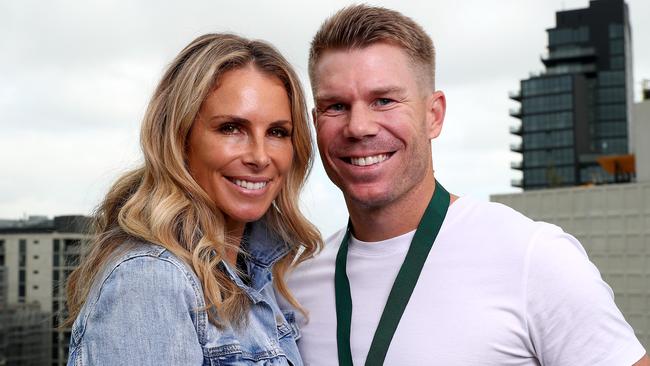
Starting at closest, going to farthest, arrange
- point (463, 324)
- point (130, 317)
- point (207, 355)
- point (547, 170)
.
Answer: point (130, 317) → point (207, 355) → point (463, 324) → point (547, 170)

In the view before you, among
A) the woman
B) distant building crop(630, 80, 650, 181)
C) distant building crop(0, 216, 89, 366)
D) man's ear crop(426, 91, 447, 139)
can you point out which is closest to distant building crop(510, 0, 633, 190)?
distant building crop(0, 216, 89, 366)

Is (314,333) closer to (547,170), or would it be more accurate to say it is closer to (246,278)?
(246,278)

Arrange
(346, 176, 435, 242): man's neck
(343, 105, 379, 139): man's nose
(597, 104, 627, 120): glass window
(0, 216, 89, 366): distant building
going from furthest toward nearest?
(597, 104, 627, 120): glass window → (0, 216, 89, 366): distant building → (346, 176, 435, 242): man's neck → (343, 105, 379, 139): man's nose

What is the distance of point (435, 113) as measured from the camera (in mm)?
3465

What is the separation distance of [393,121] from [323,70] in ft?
1.14

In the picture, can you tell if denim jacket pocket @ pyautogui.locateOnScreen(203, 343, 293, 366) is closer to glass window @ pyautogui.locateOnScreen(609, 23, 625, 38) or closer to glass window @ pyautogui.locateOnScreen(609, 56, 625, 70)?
glass window @ pyautogui.locateOnScreen(609, 56, 625, 70)

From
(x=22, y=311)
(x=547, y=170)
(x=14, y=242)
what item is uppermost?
(x=547, y=170)

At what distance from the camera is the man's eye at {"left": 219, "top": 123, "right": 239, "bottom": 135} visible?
2.88 meters

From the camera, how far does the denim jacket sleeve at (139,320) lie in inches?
97.0

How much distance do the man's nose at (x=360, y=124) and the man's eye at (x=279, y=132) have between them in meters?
0.26

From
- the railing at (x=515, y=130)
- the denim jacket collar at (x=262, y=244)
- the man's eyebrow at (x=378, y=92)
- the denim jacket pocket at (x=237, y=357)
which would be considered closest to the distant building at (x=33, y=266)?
the railing at (x=515, y=130)

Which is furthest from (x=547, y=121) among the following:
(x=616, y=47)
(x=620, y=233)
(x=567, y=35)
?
(x=620, y=233)

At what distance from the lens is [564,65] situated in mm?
96562

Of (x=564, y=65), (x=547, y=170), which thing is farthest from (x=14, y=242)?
(x=564, y=65)
